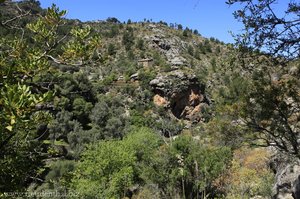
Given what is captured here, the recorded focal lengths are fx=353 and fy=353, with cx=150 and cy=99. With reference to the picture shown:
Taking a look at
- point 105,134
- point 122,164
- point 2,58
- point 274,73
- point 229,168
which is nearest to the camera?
point 2,58

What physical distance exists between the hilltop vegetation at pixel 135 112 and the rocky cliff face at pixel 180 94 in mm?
200

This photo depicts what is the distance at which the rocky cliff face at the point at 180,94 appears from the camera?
66500 millimetres

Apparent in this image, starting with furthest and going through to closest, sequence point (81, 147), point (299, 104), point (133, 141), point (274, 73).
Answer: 1. point (81, 147)
2. point (133, 141)
3. point (299, 104)
4. point (274, 73)

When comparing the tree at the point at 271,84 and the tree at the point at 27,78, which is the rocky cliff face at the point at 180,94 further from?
the tree at the point at 27,78

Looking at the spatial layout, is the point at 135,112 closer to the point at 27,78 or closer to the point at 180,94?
the point at 180,94

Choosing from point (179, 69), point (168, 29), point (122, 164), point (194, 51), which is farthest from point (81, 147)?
point (168, 29)

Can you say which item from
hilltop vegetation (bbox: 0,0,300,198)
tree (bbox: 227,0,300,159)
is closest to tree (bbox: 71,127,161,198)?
hilltop vegetation (bbox: 0,0,300,198)

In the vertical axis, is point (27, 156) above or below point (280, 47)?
below

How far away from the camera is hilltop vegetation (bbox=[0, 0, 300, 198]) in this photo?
446 cm

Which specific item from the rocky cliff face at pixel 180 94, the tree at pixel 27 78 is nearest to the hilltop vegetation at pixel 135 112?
the tree at pixel 27 78

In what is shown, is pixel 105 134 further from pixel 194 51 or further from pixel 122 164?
pixel 194 51

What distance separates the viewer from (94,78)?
68.4 metres

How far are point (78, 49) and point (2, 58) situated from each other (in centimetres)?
90

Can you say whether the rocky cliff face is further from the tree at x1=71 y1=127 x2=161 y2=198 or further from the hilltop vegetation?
the tree at x1=71 y1=127 x2=161 y2=198
